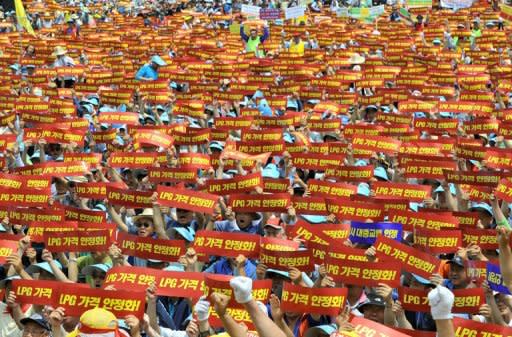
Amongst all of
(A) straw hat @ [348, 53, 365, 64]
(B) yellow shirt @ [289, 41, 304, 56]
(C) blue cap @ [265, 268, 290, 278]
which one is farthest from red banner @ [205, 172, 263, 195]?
(B) yellow shirt @ [289, 41, 304, 56]

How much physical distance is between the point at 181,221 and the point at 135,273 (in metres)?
2.16

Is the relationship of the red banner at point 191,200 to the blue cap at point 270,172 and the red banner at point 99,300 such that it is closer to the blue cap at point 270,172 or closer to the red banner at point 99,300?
the blue cap at point 270,172

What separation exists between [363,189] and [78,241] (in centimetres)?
341

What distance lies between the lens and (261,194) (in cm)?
998

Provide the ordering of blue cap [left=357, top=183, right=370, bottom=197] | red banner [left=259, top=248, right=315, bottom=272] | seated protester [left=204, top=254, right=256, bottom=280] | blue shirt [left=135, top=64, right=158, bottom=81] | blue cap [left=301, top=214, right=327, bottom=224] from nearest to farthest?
red banner [left=259, top=248, right=315, bottom=272] → seated protester [left=204, top=254, right=256, bottom=280] → blue cap [left=301, top=214, right=327, bottom=224] → blue cap [left=357, top=183, right=370, bottom=197] → blue shirt [left=135, top=64, right=158, bottom=81]

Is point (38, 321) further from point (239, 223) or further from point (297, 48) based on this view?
point (297, 48)

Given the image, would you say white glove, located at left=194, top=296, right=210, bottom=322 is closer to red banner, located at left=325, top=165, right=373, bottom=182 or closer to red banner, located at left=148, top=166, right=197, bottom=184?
red banner, located at left=148, top=166, right=197, bottom=184

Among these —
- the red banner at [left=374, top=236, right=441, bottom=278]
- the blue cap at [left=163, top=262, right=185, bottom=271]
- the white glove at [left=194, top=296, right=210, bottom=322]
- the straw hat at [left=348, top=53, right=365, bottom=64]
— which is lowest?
the straw hat at [left=348, top=53, right=365, bottom=64]

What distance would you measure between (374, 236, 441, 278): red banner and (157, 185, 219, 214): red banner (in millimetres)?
2109

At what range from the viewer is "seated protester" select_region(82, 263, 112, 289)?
858 cm

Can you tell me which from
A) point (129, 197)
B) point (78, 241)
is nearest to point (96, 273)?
point (78, 241)

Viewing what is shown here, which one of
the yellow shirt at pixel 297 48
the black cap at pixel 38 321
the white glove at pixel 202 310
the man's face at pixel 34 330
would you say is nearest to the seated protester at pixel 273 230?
the black cap at pixel 38 321

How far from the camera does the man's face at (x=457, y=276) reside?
804 centimetres

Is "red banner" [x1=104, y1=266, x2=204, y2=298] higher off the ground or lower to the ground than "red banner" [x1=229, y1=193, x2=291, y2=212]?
higher
